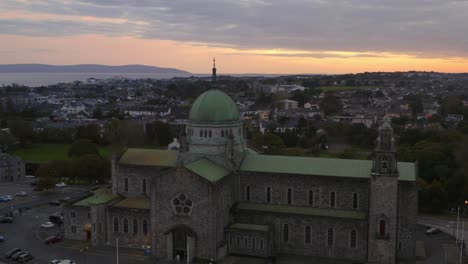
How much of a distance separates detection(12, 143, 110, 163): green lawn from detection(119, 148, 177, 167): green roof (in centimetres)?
4530

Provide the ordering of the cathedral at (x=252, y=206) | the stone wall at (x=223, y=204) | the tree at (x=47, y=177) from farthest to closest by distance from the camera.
Answer: the tree at (x=47, y=177) → the stone wall at (x=223, y=204) → the cathedral at (x=252, y=206)

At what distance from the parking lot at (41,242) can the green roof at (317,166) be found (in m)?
14.7

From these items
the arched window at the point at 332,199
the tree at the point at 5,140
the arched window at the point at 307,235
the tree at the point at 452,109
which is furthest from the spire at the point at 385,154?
the tree at the point at 452,109

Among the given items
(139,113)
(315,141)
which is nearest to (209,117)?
(315,141)

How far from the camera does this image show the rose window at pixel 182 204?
48.7 m

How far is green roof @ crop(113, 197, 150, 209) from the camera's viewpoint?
54.0 meters

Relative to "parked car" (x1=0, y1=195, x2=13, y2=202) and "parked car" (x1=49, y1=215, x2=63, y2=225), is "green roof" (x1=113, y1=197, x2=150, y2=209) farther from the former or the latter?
"parked car" (x1=0, y1=195, x2=13, y2=202)

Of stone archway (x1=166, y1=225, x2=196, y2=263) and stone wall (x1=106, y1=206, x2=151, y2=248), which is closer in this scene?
stone archway (x1=166, y1=225, x2=196, y2=263)

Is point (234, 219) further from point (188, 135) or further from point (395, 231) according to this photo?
point (395, 231)

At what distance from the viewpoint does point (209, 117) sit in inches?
2124

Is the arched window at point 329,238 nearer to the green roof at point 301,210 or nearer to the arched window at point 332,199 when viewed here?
the green roof at point 301,210

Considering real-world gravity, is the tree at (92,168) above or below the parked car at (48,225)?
above

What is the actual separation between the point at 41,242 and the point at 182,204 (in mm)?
17524

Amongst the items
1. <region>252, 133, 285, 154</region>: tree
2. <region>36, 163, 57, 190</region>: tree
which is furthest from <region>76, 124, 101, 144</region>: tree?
<region>252, 133, 285, 154</region>: tree
